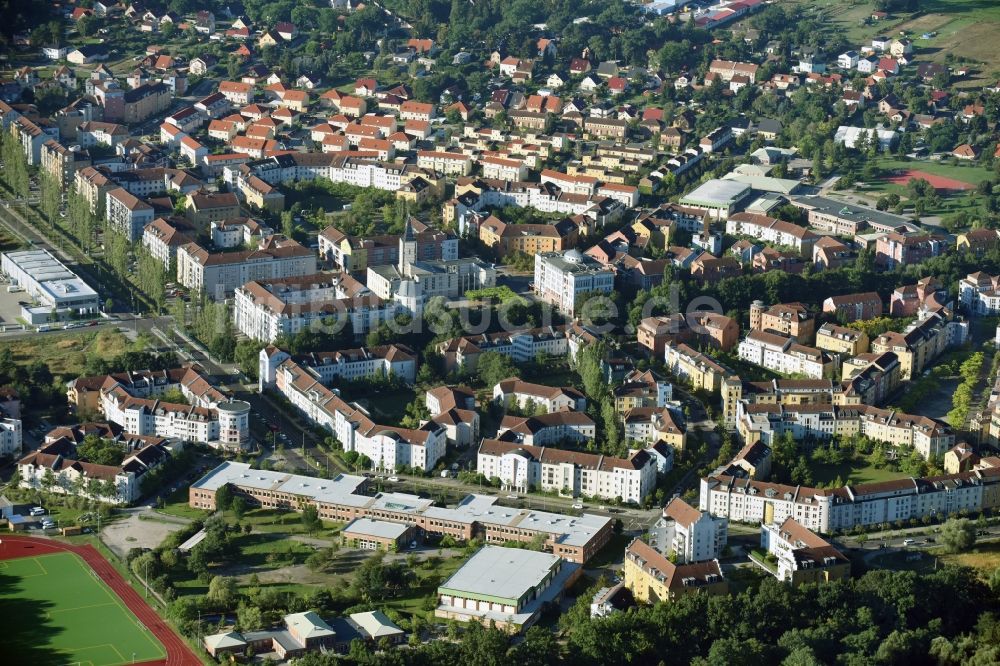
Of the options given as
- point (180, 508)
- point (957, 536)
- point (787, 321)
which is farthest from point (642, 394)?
point (180, 508)

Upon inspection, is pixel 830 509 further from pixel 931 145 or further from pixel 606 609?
pixel 931 145

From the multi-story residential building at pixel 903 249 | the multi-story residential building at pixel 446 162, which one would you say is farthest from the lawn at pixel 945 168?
the multi-story residential building at pixel 446 162

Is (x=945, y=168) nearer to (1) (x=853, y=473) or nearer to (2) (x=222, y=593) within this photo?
(1) (x=853, y=473)

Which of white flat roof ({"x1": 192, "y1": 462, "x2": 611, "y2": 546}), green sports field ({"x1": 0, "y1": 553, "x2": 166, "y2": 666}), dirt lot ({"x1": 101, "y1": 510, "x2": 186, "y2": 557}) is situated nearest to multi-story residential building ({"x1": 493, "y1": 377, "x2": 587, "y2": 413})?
white flat roof ({"x1": 192, "y1": 462, "x2": 611, "y2": 546})

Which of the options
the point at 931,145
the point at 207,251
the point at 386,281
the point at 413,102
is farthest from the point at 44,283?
the point at 931,145

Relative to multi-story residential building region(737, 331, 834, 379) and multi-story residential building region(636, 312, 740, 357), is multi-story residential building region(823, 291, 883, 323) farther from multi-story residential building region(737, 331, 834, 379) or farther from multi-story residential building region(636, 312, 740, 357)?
multi-story residential building region(636, 312, 740, 357)
